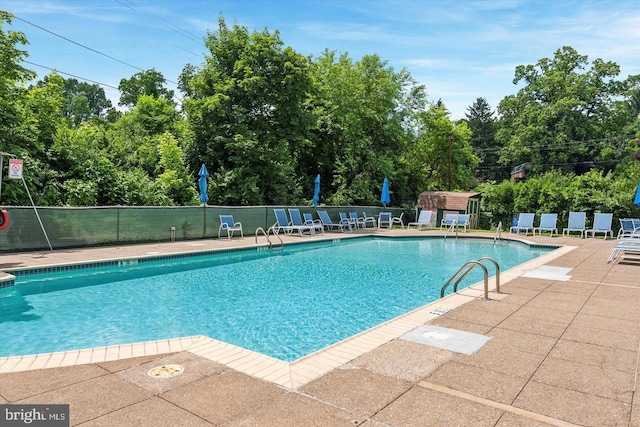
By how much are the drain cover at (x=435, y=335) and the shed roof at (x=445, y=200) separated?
19465 millimetres

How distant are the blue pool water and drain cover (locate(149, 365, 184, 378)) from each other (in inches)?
63.3

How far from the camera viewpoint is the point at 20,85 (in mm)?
13773

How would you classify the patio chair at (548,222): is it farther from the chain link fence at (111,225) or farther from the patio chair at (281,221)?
the chain link fence at (111,225)

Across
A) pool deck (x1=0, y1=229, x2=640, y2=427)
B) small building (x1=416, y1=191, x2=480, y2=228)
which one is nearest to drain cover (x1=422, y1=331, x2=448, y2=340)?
pool deck (x1=0, y1=229, x2=640, y2=427)

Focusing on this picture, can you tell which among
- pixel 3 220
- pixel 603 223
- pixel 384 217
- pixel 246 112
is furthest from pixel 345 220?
pixel 3 220

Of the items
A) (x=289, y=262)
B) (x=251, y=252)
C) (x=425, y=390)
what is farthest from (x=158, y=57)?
(x=425, y=390)

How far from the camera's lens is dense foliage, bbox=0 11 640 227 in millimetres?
13797

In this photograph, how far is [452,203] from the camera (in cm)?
2314

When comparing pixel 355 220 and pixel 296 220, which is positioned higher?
pixel 296 220

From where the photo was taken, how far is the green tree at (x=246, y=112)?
18.1 m

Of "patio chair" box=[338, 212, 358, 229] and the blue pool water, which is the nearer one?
the blue pool water

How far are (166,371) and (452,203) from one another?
71.3 ft

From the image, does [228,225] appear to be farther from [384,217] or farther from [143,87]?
[143,87]

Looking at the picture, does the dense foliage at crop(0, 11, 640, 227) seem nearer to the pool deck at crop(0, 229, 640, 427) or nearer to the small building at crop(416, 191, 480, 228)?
the small building at crop(416, 191, 480, 228)
